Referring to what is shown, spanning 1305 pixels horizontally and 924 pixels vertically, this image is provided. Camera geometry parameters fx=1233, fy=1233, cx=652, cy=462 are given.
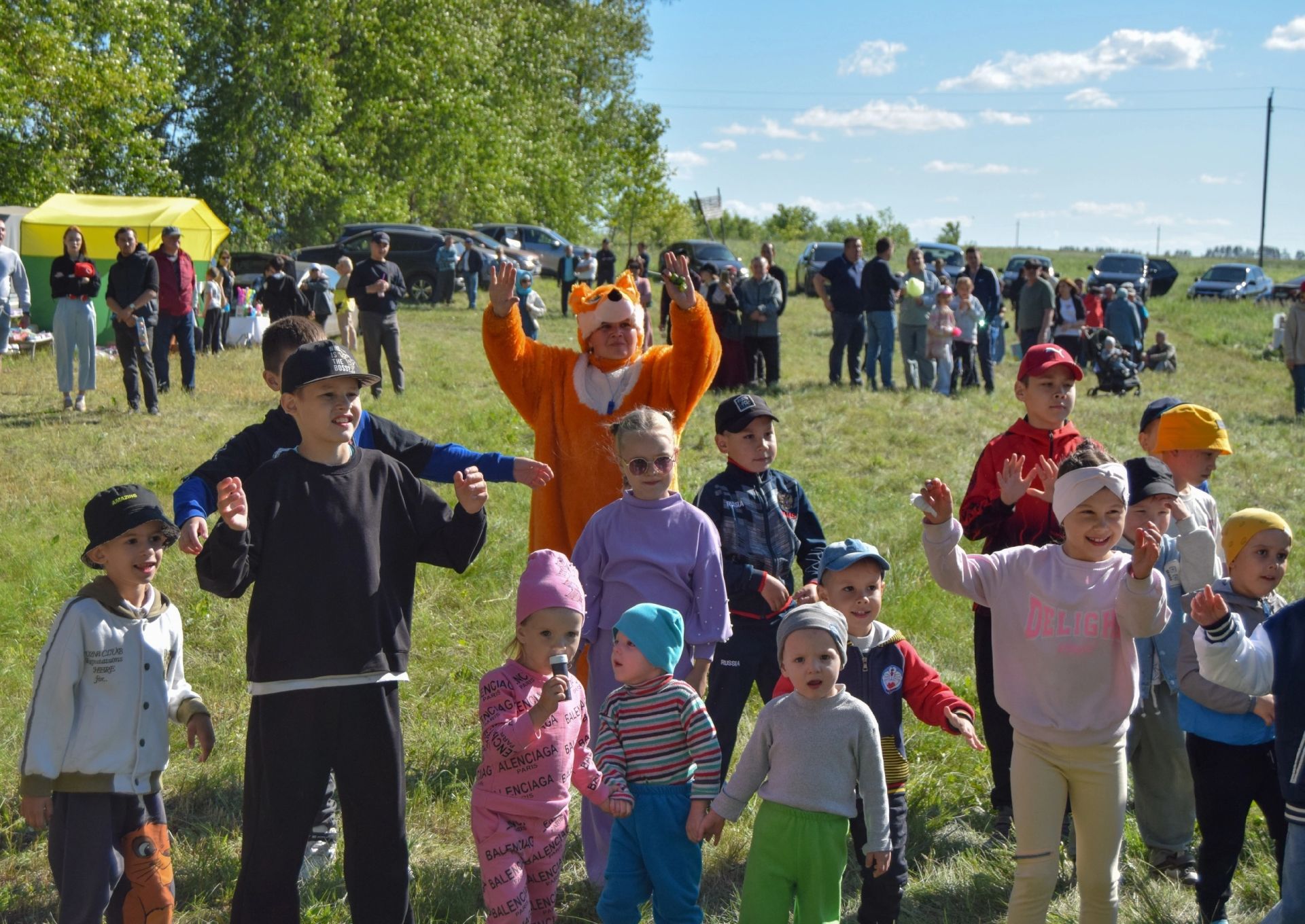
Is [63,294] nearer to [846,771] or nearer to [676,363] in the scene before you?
[676,363]

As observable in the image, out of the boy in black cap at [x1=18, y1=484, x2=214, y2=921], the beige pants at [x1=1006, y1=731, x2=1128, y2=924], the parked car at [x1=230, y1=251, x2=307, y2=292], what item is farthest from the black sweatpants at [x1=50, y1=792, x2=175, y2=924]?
the parked car at [x1=230, y1=251, x2=307, y2=292]

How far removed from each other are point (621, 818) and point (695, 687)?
24.7 inches

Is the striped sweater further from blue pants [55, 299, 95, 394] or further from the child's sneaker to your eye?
blue pants [55, 299, 95, 394]

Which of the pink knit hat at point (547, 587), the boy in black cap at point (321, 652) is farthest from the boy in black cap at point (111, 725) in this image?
the pink knit hat at point (547, 587)

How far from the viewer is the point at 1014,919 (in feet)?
12.7

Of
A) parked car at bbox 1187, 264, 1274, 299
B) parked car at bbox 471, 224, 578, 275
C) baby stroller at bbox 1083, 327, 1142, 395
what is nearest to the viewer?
baby stroller at bbox 1083, 327, 1142, 395

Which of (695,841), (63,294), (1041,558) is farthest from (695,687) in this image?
(63,294)

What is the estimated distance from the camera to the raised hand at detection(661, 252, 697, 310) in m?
4.70

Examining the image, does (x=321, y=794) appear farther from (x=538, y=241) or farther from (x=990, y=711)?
(x=538, y=241)

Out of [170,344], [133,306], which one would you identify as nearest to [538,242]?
[170,344]

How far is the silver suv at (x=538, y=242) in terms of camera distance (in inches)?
1430

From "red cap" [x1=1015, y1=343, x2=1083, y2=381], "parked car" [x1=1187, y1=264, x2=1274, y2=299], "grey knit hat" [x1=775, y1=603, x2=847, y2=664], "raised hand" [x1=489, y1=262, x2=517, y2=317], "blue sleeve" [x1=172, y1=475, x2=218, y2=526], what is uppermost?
"parked car" [x1=1187, y1=264, x2=1274, y2=299]

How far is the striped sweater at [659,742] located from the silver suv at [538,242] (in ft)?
108

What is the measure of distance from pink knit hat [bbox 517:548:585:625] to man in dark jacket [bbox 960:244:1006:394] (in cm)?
1384
